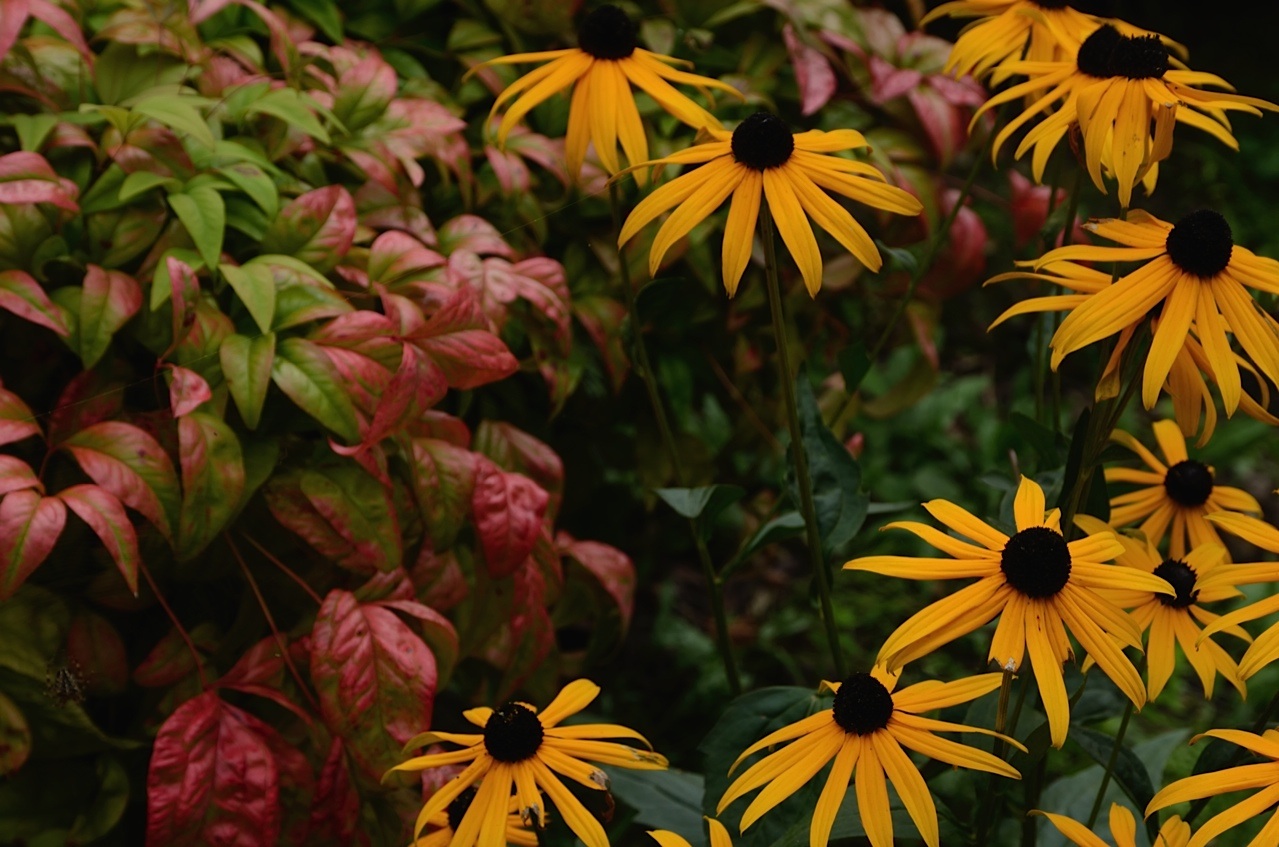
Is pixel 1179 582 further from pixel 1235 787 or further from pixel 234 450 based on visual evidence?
pixel 234 450

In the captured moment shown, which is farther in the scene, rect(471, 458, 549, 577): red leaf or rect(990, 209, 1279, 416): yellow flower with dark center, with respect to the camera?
rect(471, 458, 549, 577): red leaf

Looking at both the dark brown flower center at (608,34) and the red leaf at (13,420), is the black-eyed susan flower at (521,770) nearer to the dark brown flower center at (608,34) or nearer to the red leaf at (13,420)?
the red leaf at (13,420)

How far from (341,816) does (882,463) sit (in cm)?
198

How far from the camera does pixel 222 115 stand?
5.00ft

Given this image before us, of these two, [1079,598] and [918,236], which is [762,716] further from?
[918,236]

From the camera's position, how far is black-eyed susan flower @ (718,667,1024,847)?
0.93 m

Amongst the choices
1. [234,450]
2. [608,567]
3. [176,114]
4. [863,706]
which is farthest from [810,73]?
[863,706]

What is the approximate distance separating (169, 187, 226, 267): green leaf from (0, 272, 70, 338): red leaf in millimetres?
154

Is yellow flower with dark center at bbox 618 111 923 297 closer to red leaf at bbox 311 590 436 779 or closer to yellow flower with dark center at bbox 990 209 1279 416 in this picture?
yellow flower with dark center at bbox 990 209 1279 416

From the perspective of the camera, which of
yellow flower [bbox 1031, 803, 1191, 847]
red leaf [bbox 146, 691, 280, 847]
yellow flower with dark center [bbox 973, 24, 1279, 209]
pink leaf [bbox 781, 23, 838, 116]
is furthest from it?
pink leaf [bbox 781, 23, 838, 116]

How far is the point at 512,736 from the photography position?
1.01 metres

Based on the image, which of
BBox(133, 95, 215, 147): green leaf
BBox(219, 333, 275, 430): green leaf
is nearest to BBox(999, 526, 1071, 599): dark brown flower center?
BBox(219, 333, 275, 430): green leaf

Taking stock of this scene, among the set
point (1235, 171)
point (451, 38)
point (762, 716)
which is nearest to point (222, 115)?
point (451, 38)

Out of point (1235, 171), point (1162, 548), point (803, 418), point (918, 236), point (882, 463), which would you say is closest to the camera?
point (803, 418)
